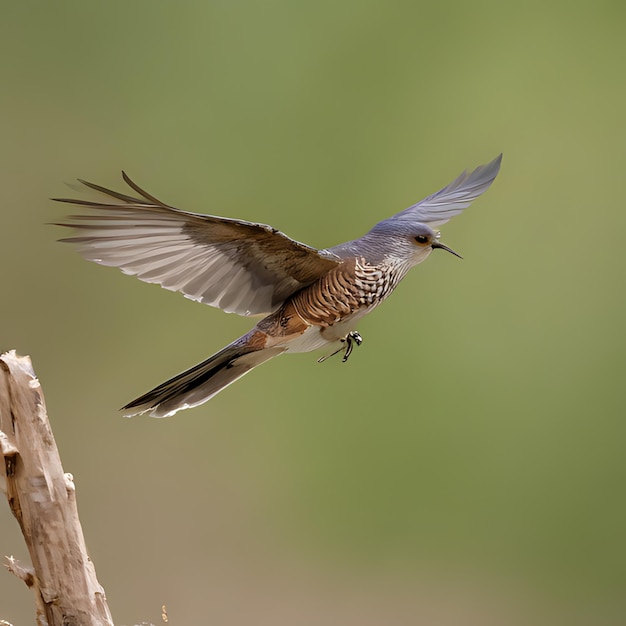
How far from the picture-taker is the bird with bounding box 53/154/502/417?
84 cm

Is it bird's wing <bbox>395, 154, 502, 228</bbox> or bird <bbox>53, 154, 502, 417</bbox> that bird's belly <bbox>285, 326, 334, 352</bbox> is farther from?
bird's wing <bbox>395, 154, 502, 228</bbox>

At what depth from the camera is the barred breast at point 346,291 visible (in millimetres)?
924

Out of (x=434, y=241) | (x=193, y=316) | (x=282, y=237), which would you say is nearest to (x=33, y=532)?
(x=282, y=237)

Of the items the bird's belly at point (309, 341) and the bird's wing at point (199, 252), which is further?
the bird's belly at point (309, 341)

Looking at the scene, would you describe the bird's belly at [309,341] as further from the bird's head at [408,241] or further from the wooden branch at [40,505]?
the wooden branch at [40,505]

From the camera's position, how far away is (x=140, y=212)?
2.63 feet

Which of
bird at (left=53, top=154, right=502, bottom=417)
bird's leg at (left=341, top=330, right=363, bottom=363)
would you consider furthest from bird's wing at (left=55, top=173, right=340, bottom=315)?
bird's leg at (left=341, top=330, right=363, bottom=363)

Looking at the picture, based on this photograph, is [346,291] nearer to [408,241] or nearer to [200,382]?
[408,241]

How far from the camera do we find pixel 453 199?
1.19 m

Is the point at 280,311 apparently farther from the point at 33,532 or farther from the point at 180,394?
the point at 33,532

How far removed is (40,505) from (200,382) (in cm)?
24

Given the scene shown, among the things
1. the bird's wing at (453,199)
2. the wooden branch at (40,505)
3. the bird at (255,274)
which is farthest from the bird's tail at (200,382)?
the bird's wing at (453,199)

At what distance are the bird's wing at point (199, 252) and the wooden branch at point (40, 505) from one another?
16 centimetres

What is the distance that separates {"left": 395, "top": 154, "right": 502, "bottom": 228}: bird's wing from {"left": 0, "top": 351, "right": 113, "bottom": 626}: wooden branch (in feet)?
1.86
